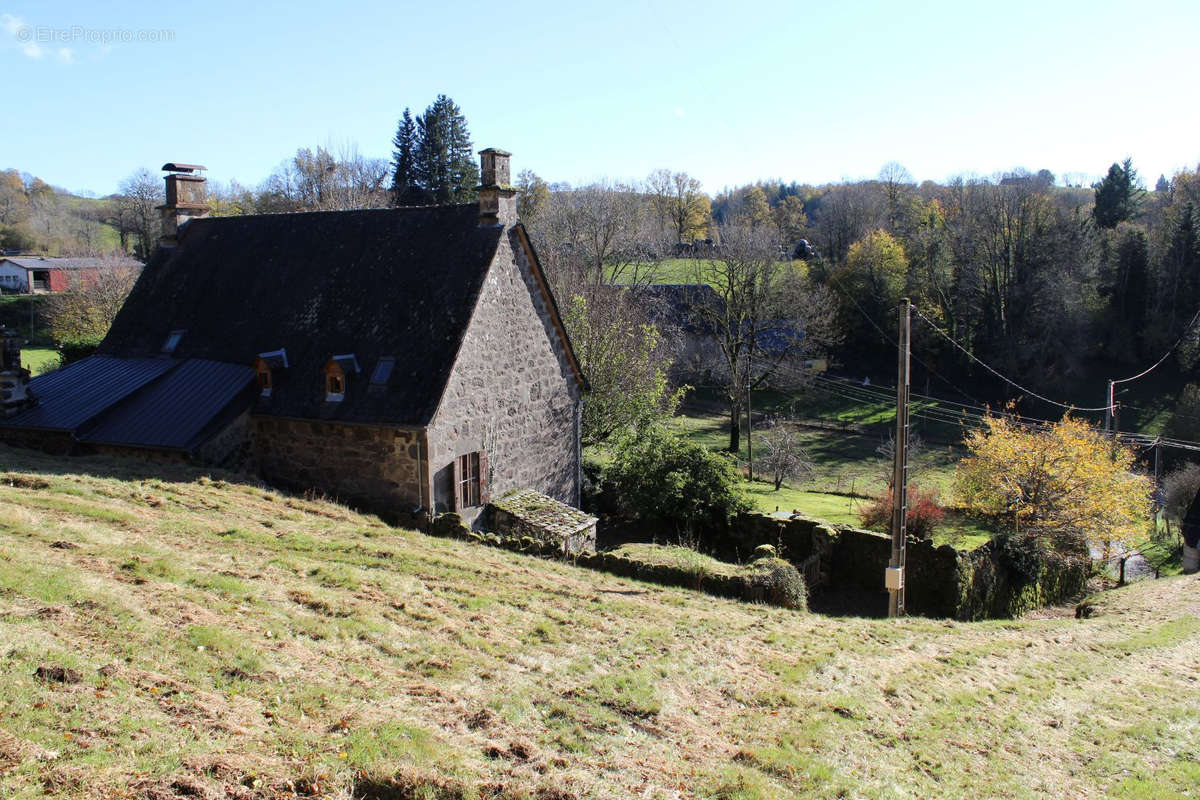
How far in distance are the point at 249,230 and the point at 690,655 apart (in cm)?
1789

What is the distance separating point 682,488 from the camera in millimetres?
22875

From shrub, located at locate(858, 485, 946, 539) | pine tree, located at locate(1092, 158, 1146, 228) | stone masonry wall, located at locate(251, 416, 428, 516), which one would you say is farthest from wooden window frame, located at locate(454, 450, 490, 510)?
pine tree, located at locate(1092, 158, 1146, 228)

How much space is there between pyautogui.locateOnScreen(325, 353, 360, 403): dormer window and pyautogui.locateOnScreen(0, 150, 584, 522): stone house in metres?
0.04

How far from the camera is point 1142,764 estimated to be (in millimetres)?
10352

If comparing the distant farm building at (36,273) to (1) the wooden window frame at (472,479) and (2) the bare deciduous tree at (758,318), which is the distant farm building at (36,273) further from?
(1) the wooden window frame at (472,479)

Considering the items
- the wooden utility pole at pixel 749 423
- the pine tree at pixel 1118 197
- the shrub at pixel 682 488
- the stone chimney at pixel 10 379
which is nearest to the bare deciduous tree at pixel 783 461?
→ the wooden utility pole at pixel 749 423

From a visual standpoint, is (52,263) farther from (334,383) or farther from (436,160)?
(334,383)

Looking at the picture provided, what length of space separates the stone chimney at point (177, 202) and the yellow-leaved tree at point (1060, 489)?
25933 mm

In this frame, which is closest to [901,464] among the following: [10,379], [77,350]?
[10,379]

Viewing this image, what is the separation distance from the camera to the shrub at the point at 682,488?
22875mm

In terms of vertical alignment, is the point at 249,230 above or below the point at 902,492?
above

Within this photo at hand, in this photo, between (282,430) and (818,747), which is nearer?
(818,747)

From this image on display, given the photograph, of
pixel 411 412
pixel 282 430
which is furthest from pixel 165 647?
pixel 282 430

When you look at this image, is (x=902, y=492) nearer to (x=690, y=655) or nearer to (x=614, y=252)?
(x=690, y=655)
